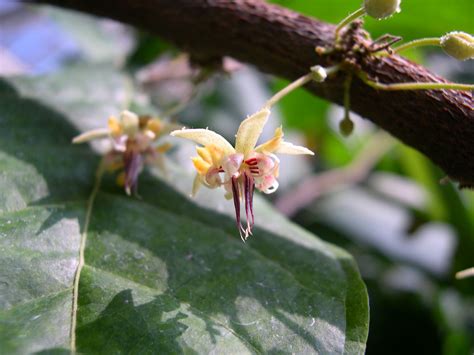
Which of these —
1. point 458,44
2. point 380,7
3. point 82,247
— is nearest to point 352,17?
point 380,7

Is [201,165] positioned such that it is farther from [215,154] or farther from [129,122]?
[129,122]

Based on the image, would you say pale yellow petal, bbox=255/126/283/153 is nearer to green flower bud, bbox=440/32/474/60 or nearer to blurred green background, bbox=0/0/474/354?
green flower bud, bbox=440/32/474/60

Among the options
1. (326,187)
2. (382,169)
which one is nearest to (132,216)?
(326,187)

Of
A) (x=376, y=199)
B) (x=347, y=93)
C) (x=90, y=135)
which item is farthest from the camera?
(x=376, y=199)

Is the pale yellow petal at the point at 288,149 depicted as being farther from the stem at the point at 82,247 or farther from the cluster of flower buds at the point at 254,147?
the stem at the point at 82,247

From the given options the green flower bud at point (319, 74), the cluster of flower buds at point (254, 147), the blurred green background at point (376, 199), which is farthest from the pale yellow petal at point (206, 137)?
the blurred green background at point (376, 199)
